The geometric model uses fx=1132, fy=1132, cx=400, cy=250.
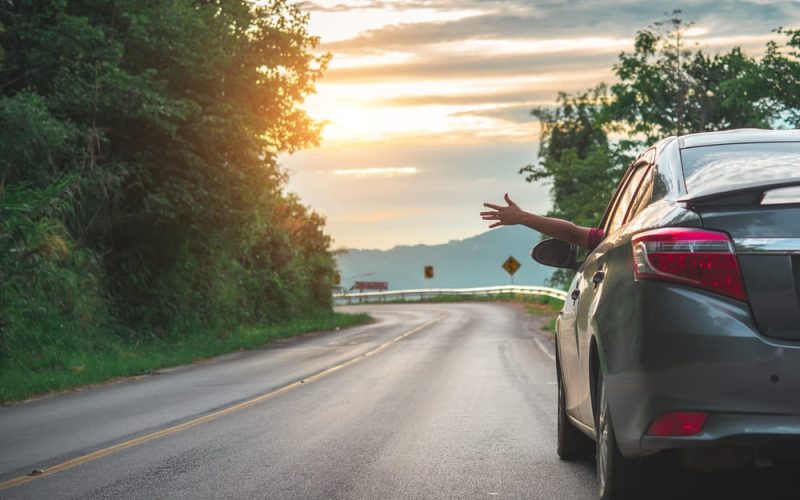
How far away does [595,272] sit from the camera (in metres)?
6.41

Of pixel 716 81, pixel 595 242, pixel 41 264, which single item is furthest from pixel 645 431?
pixel 716 81

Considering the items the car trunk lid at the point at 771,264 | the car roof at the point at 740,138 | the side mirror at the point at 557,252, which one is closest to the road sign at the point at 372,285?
the side mirror at the point at 557,252

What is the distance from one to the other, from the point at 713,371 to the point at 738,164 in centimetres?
130

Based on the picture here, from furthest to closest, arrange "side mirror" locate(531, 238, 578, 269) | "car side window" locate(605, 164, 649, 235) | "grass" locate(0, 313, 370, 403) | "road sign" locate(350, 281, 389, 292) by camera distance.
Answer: "road sign" locate(350, 281, 389, 292), "grass" locate(0, 313, 370, 403), "side mirror" locate(531, 238, 578, 269), "car side window" locate(605, 164, 649, 235)

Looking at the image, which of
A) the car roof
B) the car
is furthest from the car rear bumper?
the car roof

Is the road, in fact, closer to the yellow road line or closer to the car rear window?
the yellow road line

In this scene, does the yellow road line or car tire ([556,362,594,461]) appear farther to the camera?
the yellow road line

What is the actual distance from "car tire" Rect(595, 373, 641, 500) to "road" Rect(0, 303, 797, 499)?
0.19m

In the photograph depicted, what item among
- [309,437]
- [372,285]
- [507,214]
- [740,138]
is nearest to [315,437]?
[309,437]

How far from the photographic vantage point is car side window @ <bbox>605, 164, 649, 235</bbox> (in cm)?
664

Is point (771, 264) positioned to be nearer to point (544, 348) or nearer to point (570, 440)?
point (570, 440)

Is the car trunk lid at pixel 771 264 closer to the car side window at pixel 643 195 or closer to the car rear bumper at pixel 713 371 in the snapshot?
the car rear bumper at pixel 713 371

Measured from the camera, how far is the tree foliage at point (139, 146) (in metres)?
22.3

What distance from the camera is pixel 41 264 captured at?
21.3m
